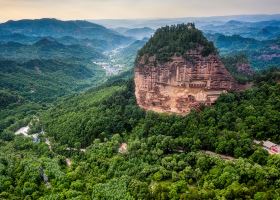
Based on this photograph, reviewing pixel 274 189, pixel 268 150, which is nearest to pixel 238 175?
pixel 274 189

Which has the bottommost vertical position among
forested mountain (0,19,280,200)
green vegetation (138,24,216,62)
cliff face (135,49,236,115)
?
forested mountain (0,19,280,200)

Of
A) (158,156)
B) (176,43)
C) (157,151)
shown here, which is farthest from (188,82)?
(158,156)

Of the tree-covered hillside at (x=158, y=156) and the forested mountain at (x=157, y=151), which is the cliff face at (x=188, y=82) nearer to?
the forested mountain at (x=157, y=151)

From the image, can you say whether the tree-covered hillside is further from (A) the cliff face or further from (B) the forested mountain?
(A) the cliff face

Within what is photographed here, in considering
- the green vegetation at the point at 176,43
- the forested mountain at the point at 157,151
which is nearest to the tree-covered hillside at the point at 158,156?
the forested mountain at the point at 157,151

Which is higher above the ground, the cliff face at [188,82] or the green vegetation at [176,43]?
the green vegetation at [176,43]

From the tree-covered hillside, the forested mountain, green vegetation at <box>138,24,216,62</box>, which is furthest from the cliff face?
the tree-covered hillside
